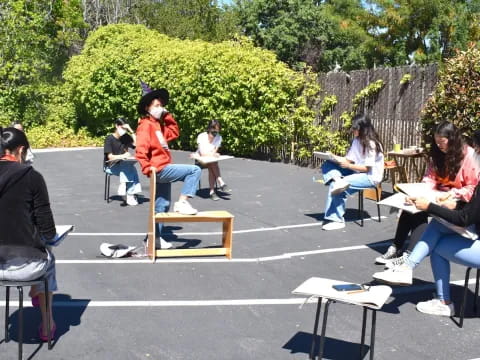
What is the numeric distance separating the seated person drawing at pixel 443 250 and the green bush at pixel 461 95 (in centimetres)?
484

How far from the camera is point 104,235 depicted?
989 centimetres

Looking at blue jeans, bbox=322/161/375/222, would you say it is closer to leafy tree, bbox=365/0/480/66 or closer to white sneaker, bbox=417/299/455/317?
white sneaker, bbox=417/299/455/317

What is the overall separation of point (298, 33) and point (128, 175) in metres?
29.3

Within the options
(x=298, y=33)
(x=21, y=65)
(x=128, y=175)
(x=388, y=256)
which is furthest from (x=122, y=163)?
(x=298, y=33)

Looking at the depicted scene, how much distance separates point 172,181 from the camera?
8672 mm

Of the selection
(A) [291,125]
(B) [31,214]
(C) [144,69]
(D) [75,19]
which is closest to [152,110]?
(B) [31,214]

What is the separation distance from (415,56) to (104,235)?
71.6ft

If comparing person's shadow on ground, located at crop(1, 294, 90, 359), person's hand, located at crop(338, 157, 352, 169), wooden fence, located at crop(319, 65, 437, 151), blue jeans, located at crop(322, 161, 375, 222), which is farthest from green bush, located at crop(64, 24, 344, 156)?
person's shadow on ground, located at crop(1, 294, 90, 359)

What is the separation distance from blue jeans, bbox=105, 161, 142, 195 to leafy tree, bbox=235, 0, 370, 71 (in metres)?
28.0

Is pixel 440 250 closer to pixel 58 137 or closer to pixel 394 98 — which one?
pixel 394 98

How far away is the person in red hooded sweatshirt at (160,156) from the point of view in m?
8.41

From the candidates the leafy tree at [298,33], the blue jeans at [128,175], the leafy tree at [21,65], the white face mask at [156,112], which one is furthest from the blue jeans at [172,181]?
the leafy tree at [298,33]

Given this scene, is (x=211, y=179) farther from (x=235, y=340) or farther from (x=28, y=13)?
(x=28, y=13)

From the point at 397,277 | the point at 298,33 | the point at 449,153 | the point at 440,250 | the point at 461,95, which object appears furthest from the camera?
the point at 298,33
